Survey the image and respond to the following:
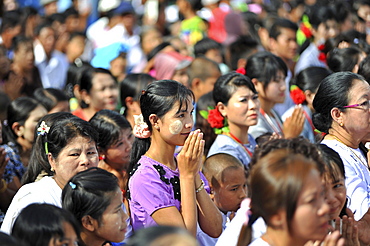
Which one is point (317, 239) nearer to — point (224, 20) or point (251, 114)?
point (251, 114)

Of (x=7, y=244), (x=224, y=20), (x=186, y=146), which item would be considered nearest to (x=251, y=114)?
(x=186, y=146)

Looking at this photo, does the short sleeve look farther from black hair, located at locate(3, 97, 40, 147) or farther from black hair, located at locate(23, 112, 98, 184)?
black hair, located at locate(3, 97, 40, 147)

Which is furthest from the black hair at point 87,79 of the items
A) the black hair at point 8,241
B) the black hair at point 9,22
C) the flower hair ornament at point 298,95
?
the black hair at point 9,22

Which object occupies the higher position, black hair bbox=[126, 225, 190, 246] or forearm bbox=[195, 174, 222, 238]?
black hair bbox=[126, 225, 190, 246]

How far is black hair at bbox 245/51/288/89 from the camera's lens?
18.7ft

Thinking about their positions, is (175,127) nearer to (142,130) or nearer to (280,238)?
(142,130)

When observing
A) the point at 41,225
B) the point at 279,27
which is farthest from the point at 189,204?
the point at 279,27

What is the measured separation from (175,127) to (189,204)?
51 centimetres

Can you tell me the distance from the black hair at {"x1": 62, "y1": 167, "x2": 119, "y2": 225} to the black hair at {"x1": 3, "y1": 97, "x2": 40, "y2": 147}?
2.19 m

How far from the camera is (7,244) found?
244 cm

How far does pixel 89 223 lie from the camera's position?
122 inches

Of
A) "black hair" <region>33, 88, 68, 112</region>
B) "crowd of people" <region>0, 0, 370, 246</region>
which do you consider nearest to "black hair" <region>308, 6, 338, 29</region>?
"crowd of people" <region>0, 0, 370, 246</region>

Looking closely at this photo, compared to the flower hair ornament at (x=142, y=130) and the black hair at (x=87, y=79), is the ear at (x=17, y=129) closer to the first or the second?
the black hair at (x=87, y=79)

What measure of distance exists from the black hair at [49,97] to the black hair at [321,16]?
4839 mm
